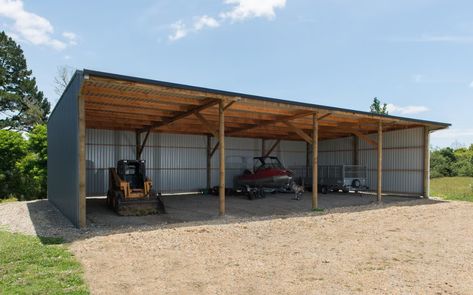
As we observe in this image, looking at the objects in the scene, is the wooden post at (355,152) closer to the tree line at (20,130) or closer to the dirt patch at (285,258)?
the dirt patch at (285,258)

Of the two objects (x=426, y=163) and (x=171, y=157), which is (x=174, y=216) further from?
(x=426, y=163)

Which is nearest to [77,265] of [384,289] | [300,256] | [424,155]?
[300,256]

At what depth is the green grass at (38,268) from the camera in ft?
14.3

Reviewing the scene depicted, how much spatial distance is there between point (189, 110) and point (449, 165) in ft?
94.5

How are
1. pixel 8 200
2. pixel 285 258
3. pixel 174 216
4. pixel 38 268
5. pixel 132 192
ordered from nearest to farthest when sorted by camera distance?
pixel 38 268
pixel 285 258
pixel 174 216
pixel 132 192
pixel 8 200

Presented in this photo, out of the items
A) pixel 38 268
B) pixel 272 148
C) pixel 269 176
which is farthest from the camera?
pixel 272 148

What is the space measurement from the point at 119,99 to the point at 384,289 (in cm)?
923

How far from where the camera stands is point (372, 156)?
19750mm

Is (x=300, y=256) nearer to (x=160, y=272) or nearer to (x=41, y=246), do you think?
(x=160, y=272)

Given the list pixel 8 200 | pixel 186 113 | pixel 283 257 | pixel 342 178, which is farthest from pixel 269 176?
pixel 8 200

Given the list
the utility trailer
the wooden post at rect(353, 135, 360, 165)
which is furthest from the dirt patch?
the wooden post at rect(353, 135, 360, 165)

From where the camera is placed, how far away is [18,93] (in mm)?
30797

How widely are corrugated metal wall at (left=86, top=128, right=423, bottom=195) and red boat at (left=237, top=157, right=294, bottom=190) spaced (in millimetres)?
2675

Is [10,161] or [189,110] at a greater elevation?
[189,110]
